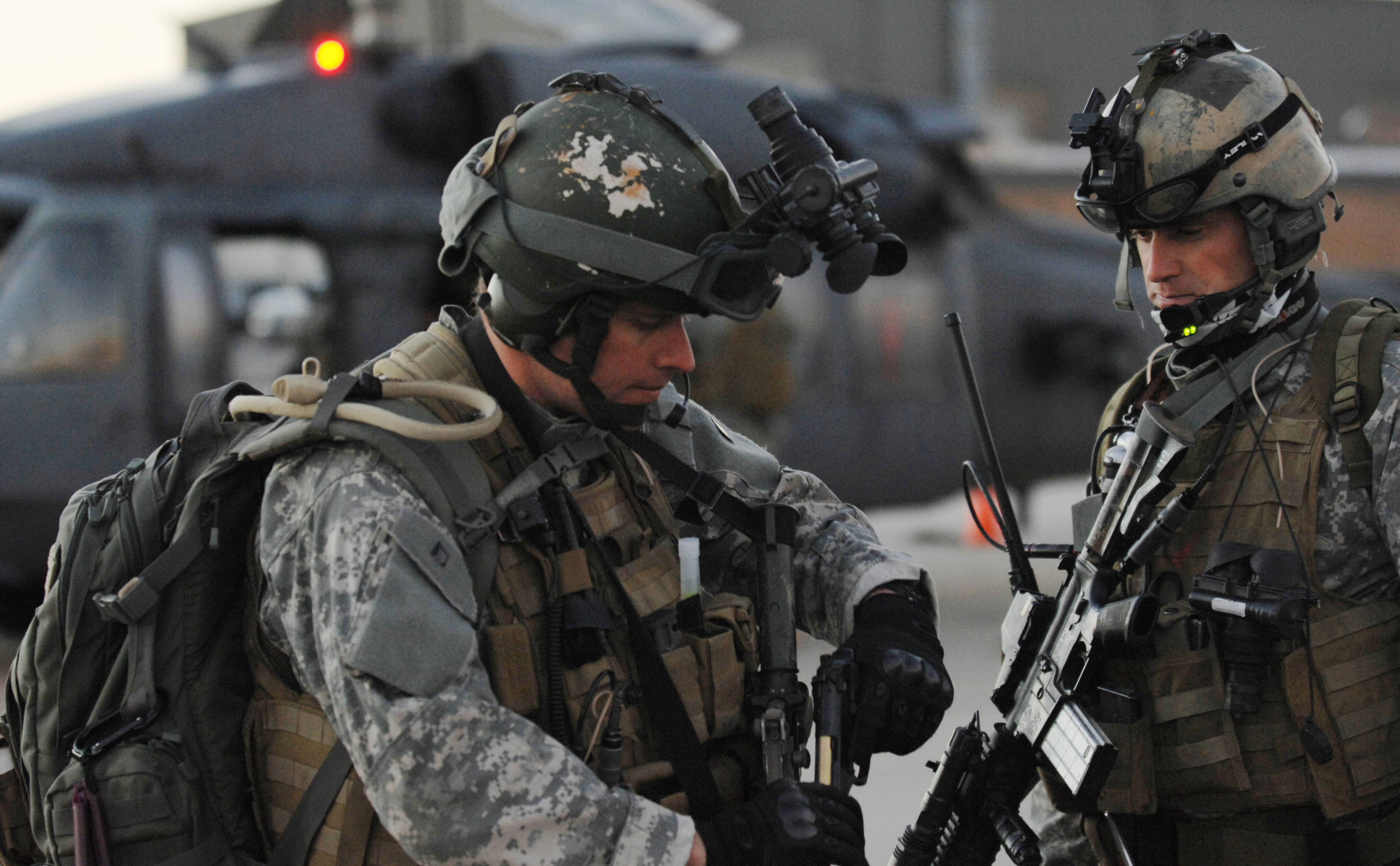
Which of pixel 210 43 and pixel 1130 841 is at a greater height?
pixel 210 43

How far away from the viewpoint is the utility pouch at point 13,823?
7.23 feet

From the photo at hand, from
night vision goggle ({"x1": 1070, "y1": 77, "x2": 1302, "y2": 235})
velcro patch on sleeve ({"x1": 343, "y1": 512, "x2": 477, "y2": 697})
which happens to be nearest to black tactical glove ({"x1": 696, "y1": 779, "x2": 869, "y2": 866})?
velcro patch on sleeve ({"x1": 343, "y1": 512, "x2": 477, "y2": 697})

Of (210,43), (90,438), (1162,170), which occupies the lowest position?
(1162,170)

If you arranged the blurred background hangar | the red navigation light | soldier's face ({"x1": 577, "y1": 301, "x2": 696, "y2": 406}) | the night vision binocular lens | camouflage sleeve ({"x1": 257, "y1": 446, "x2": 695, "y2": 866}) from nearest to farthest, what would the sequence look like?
camouflage sleeve ({"x1": 257, "y1": 446, "x2": 695, "y2": 866}), soldier's face ({"x1": 577, "y1": 301, "x2": 696, "y2": 406}), the night vision binocular lens, the blurred background hangar, the red navigation light

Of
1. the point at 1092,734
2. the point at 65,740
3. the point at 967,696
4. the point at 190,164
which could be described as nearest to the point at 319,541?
the point at 65,740

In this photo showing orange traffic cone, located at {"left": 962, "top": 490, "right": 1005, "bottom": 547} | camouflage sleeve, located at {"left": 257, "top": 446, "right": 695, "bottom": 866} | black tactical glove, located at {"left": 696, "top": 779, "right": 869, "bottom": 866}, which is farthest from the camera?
orange traffic cone, located at {"left": 962, "top": 490, "right": 1005, "bottom": 547}

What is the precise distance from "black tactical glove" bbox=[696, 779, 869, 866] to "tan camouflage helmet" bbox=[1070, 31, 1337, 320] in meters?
1.23

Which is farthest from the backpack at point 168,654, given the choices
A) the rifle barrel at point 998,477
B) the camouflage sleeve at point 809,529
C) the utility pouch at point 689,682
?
the rifle barrel at point 998,477

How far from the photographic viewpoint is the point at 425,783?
1725 mm

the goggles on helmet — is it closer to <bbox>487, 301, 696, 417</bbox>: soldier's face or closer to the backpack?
<bbox>487, 301, 696, 417</bbox>: soldier's face

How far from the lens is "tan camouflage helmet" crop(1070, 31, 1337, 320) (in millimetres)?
2461

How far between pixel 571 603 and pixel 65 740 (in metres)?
0.76

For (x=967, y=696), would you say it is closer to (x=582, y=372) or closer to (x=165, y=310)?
(x=165, y=310)

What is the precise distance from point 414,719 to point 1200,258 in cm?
161
